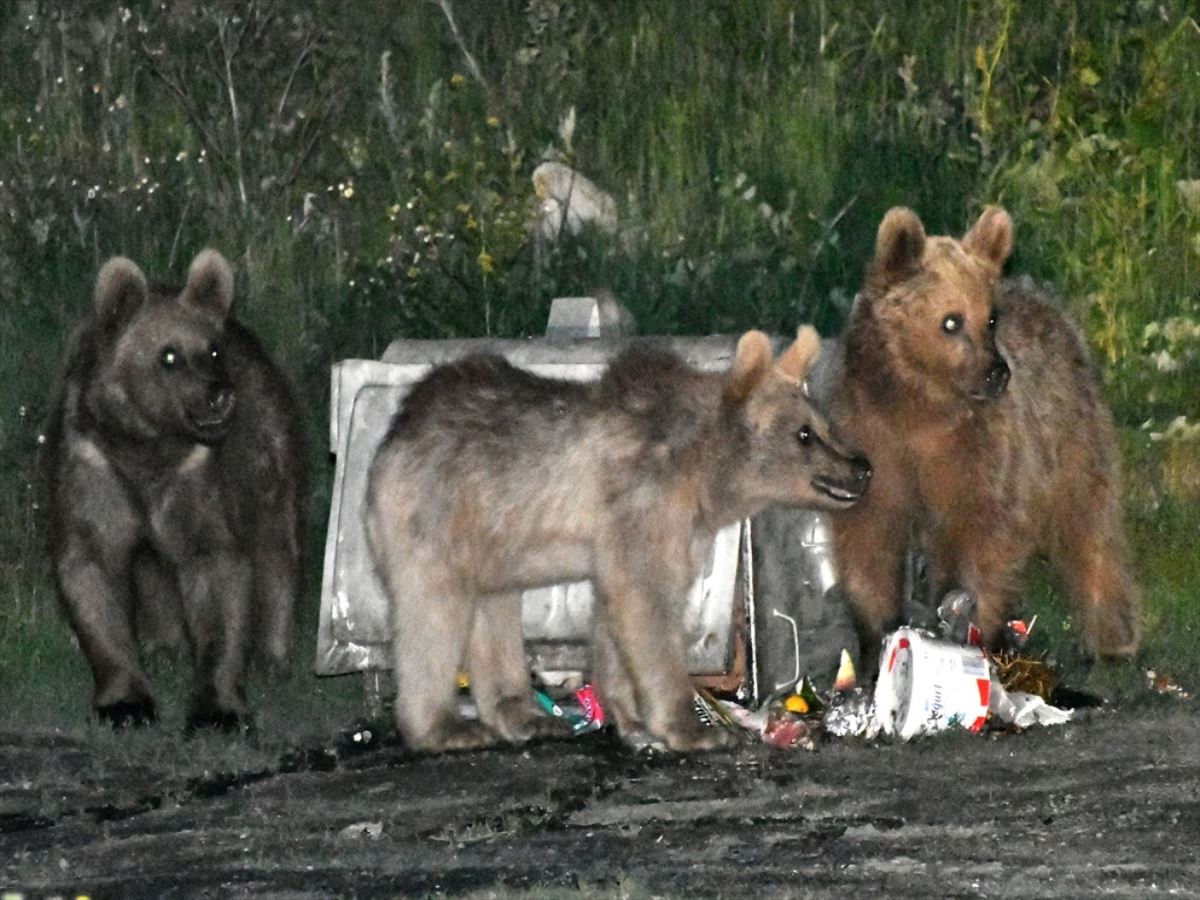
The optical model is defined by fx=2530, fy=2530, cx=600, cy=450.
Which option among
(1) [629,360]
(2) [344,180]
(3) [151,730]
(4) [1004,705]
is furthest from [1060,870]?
(2) [344,180]

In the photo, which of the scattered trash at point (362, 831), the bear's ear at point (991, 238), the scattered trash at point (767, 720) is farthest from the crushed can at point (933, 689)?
the scattered trash at point (362, 831)

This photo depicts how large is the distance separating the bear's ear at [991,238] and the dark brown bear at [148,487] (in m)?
2.69

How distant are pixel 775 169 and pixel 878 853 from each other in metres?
7.08

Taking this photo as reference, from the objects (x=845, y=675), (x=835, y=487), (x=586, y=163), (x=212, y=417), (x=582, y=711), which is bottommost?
(x=582, y=711)

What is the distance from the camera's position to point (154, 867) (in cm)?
655

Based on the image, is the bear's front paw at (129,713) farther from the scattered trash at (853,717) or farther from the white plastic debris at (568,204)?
the white plastic debris at (568,204)

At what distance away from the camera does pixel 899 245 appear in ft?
28.7

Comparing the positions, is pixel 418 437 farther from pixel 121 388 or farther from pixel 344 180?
pixel 344 180

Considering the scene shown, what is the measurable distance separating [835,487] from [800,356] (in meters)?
0.46

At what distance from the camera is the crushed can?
8.02m

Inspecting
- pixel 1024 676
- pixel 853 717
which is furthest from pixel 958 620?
pixel 853 717

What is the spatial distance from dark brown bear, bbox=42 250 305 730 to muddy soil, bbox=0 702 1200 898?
651 millimetres

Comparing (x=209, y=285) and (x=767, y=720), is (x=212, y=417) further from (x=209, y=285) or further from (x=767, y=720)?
(x=767, y=720)

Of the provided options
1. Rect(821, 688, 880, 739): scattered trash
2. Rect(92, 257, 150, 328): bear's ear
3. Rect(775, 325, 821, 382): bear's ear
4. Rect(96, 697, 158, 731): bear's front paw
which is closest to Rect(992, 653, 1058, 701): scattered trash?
Rect(821, 688, 880, 739): scattered trash
